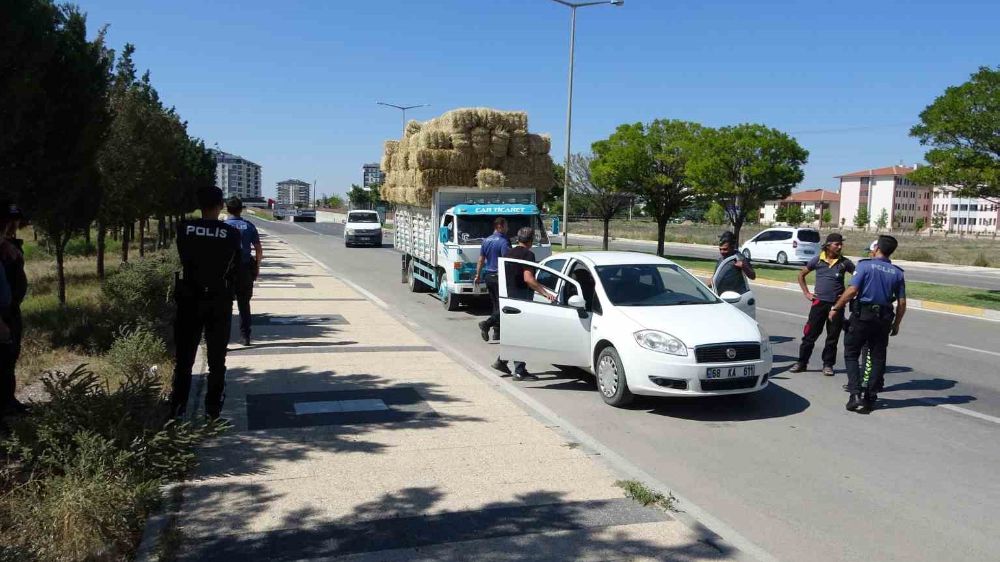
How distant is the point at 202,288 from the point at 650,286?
4.52 metres

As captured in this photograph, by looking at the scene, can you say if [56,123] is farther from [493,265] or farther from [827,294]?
[827,294]

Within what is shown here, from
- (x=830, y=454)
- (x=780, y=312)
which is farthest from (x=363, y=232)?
(x=830, y=454)

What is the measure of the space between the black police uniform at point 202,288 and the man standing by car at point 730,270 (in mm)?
5943

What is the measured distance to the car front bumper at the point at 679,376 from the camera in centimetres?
718

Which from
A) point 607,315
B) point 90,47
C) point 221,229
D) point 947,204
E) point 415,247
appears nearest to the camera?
point 221,229

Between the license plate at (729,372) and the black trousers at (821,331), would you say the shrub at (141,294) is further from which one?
the black trousers at (821,331)

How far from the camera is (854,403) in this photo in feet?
25.4

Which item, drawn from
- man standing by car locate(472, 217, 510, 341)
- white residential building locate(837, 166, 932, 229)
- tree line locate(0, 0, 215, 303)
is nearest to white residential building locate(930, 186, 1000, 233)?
white residential building locate(837, 166, 932, 229)

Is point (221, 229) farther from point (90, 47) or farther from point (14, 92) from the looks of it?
point (90, 47)

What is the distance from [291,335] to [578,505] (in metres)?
7.57

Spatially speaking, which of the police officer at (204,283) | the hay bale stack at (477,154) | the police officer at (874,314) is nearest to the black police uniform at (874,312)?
the police officer at (874,314)

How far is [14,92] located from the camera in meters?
8.17

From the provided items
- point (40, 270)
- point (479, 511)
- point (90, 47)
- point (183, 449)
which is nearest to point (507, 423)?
point (479, 511)

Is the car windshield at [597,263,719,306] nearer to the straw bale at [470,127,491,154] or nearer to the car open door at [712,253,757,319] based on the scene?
the car open door at [712,253,757,319]
